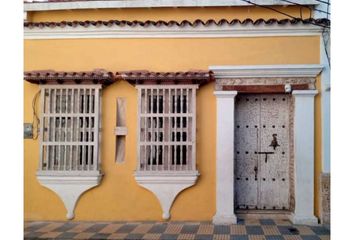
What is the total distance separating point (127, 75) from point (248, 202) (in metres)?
3.67

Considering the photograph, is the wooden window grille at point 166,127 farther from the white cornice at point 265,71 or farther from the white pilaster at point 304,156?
the white pilaster at point 304,156

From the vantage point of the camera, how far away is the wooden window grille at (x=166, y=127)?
21.9 feet

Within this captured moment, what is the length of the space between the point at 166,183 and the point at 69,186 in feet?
6.59

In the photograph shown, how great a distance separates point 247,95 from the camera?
23.1 feet

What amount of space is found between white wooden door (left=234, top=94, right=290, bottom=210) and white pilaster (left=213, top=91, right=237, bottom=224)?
0.44 metres

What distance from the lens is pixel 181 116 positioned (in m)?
6.70

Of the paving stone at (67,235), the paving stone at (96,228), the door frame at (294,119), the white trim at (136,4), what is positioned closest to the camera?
the paving stone at (67,235)

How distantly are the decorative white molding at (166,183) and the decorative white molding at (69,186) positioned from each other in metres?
0.96

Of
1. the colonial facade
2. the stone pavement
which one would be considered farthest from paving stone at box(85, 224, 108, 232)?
the colonial facade

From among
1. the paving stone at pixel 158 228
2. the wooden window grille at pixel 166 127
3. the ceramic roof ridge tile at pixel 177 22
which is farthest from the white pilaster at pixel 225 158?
the ceramic roof ridge tile at pixel 177 22

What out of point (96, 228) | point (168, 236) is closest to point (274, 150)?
point (168, 236)

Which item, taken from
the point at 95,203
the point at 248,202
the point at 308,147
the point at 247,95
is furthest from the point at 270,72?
the point at 95,203

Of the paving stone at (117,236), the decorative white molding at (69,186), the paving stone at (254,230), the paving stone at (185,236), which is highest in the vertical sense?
the decorative white molding at (69,186)

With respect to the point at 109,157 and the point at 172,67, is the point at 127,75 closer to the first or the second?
the point at 172,67
